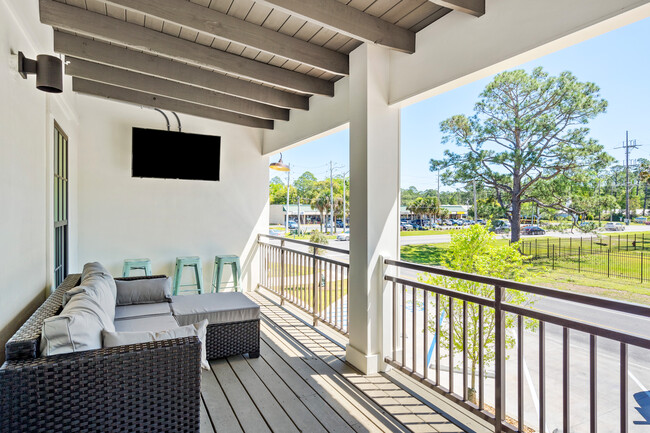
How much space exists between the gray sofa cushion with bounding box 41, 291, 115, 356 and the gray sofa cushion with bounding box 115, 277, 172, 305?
4.94ft

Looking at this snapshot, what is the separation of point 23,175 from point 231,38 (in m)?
1.72

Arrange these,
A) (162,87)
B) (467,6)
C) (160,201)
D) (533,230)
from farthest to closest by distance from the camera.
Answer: (160,201)
(162,87)
(533,230)
(467,6)

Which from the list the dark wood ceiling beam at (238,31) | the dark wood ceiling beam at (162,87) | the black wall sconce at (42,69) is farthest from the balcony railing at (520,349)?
the dark wood ceiling beam at (162,87)

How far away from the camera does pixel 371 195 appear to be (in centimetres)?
309

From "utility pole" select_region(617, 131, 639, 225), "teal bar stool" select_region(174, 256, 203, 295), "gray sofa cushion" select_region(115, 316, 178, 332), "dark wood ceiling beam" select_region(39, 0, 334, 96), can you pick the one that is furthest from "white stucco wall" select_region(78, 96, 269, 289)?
"utility pole" select_region(617, 131, 639, 225)

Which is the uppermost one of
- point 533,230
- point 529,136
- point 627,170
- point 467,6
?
point 467,6

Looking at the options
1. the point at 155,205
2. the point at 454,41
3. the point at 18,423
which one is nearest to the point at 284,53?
the point at 454,41

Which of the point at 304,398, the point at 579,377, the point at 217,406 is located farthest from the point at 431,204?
the point at 579,377

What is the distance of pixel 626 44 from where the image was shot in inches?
126

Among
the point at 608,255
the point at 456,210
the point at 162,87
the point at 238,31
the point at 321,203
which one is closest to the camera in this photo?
the point at 608,255

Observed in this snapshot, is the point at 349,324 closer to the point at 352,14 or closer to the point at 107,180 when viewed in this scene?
the point at 352,14

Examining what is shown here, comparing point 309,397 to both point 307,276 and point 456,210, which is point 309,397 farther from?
point 456,210

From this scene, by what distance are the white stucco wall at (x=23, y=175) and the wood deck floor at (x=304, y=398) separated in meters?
1.38

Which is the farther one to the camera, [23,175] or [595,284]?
[595,284]
